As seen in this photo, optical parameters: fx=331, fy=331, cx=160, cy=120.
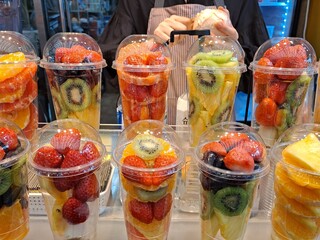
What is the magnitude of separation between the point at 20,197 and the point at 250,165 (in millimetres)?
531

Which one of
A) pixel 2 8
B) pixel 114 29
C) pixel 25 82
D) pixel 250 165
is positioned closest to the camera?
pixel 250 165

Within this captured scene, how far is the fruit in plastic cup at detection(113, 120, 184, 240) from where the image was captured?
722 mm

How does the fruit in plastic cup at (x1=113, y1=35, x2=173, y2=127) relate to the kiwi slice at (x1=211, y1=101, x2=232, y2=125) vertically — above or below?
above

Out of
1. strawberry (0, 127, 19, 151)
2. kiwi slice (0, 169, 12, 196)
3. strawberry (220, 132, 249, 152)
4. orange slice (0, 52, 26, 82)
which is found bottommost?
kiwi slice (0, 169, 12, 196)

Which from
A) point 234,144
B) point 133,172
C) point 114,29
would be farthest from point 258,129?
point 114,29

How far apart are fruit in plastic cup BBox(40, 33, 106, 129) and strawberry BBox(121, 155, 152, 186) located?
0.37m

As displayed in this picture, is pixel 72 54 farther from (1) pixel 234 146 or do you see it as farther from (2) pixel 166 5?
(2) pixel 166 5

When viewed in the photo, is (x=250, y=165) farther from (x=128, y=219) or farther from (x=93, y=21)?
(x=93, y=21)

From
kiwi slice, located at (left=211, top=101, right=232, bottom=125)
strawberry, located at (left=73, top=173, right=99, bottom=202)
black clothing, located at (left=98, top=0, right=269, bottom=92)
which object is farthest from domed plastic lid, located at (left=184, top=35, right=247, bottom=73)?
black clothing, located at (left=98, top=0, right=269, bottom=92)

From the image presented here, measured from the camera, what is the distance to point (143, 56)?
3.29 feet

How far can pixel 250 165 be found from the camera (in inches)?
27.3

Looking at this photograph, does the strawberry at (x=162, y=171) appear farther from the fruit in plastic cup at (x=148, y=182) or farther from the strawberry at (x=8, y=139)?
the strawberry at (x=8, y=139)

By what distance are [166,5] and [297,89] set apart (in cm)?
132

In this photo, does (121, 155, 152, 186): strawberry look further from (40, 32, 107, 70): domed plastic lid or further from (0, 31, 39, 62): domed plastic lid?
(0, 31, 39, 62): domed plastic lid
